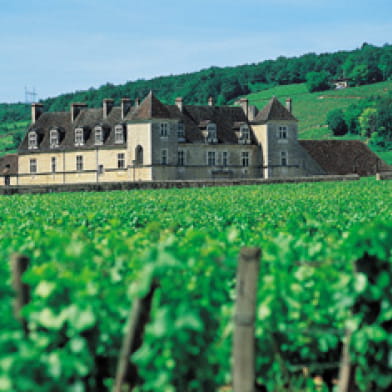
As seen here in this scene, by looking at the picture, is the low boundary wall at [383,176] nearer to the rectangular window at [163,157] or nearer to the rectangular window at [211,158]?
the rectangular window at [211,158]

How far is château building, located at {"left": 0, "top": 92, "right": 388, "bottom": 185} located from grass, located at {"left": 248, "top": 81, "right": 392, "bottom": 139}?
39817 mm

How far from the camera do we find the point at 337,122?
112 metres

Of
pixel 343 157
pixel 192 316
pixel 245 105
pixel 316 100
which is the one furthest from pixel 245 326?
pixel 316 100

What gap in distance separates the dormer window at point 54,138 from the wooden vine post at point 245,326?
70.2 meters

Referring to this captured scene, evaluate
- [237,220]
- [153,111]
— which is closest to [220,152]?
[153,111]

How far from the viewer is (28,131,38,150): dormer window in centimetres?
7412

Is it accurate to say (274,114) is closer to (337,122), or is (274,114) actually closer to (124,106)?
(124,106)

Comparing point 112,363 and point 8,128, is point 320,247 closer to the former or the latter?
point 112,363

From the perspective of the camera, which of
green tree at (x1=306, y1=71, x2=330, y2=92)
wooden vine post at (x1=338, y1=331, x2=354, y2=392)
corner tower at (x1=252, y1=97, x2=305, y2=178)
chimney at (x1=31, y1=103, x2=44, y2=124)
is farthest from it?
green tree at (x1=306, y1=71, x2=330, y2=92)

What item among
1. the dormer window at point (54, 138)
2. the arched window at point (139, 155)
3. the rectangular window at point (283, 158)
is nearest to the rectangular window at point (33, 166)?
the dormer window at point (54, 138)

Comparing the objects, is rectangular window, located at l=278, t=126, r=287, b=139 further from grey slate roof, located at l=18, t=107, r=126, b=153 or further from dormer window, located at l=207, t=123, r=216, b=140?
grey slate roof, located at l=18, t=107, r=126, b=153

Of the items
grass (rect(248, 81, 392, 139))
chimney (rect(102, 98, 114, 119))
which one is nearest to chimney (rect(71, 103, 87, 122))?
chimney (rect(102, 98, 114, 119))

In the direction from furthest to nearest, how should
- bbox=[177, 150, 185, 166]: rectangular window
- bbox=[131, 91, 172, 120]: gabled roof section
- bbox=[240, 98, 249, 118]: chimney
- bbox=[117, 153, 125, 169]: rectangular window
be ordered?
bbox=[240, 98, 249, 118]: chimney < bbox=[177, 150, 185, 166]: rectangular window < bbox=[117, 153, 125, 169]: rectangular window < bbox=[131, 91, 172, 120]: gabled roof section

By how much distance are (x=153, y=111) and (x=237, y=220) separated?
5363 centimetres
